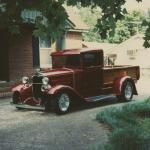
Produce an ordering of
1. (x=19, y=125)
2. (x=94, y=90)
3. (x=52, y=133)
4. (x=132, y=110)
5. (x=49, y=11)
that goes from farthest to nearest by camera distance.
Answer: (x=94, y=90), (x=132, y=110), (x=19, y=125), (x=52, y=133), (x=49, y=11)

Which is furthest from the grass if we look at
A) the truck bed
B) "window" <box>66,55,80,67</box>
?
"window" <box>66,55,80,67</box>

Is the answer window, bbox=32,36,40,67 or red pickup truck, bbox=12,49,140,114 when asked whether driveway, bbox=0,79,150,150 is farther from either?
window, bbox=32,36,40,67

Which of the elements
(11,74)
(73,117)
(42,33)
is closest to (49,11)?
(42,33)

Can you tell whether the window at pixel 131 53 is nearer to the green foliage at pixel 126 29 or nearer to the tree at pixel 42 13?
the green foliage at pixel 126 29

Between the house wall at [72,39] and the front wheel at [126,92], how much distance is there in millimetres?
13339

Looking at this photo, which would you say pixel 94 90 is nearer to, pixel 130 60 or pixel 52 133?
pixel 52 133

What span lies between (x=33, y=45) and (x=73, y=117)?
1096 cm

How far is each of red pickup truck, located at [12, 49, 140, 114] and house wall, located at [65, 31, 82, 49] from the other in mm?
13622

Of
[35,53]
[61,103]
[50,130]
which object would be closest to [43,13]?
[50,130]

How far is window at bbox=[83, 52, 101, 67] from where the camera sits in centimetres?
1514

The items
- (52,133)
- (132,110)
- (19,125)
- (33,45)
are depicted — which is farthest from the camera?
(33,45)

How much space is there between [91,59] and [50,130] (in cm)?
467

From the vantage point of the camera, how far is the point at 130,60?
45.8 m

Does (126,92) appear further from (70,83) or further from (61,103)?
(61,103)
